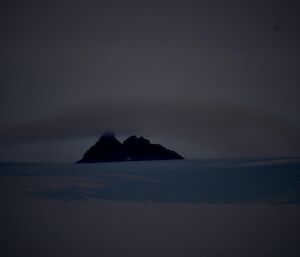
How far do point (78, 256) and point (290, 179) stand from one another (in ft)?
11.6

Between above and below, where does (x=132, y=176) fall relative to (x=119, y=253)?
above

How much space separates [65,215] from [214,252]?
6.79 ft

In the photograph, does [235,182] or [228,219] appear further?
[235,182]

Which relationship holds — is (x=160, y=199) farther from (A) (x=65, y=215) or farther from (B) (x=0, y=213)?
(B) (x=0, y=213)

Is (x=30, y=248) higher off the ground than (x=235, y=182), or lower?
lower

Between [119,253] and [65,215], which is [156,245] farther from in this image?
[65,215]

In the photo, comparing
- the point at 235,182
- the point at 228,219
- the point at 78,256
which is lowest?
the point at 78,256

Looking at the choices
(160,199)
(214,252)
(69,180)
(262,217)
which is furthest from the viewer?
(69,180)

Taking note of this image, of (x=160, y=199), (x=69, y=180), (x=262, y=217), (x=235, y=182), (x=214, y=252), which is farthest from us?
(x=69, y=180)

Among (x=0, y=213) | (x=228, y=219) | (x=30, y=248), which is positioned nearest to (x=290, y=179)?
(x=228, y=219)

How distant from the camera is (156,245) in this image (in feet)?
11.3

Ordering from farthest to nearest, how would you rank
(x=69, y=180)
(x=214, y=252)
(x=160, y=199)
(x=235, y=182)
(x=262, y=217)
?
1. (x=69, y=180)
2. (x=235, y=182)
3. (x=160, y=199)
4. (x=262, y=217)
5. (x=214, y=252)

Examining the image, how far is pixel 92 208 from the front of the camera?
3988 millimetres

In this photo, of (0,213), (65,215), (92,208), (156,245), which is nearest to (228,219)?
(156,245)
